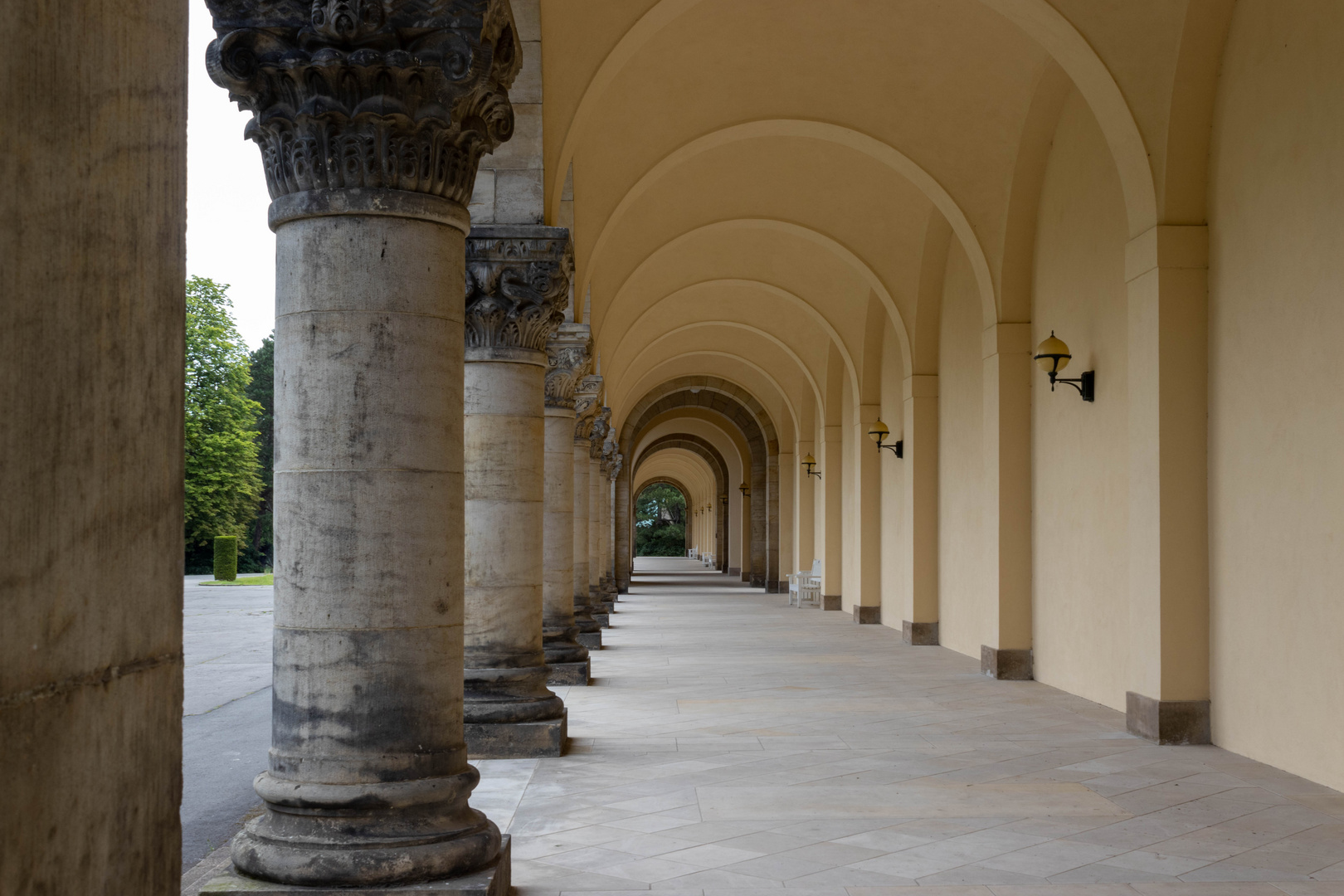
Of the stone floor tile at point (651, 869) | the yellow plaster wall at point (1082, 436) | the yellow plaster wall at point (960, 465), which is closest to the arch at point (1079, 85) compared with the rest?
the yellow plaster wall at point (1082, 436)

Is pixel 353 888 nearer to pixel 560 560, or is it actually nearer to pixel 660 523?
pixel 560 560

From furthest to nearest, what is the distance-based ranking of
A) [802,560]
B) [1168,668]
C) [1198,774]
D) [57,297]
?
[802,560]
[1168,668]
[1198,774]
[57,297]

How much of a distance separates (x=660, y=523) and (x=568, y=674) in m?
82.8

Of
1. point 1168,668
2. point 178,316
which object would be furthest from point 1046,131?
point 178,316

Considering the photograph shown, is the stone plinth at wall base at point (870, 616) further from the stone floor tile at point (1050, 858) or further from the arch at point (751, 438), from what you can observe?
the stone floor tile at point (1050, 858)

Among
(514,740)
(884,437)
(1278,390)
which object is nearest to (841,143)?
(1278,390)

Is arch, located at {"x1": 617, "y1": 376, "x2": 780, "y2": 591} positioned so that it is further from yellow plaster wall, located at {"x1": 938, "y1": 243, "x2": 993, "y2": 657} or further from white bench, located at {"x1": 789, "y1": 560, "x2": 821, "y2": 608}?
yellow plaster wall, located at {"x1": 938, "y1": 243, "x2": 993, "y2": 657}

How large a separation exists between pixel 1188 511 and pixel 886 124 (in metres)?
5.77

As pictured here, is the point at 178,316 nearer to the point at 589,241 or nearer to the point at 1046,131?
the point at 589,241

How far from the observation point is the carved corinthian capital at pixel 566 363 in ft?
39.8

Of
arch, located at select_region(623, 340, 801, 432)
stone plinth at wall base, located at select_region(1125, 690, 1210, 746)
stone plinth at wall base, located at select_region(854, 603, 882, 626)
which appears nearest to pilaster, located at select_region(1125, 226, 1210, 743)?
stone plinth at wall base, located at select_region(1125, 690, 1210, 746)

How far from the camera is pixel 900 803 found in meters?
6.34

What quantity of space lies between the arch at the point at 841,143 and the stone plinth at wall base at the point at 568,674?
3936 millimetres

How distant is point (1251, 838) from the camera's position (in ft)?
18.1
